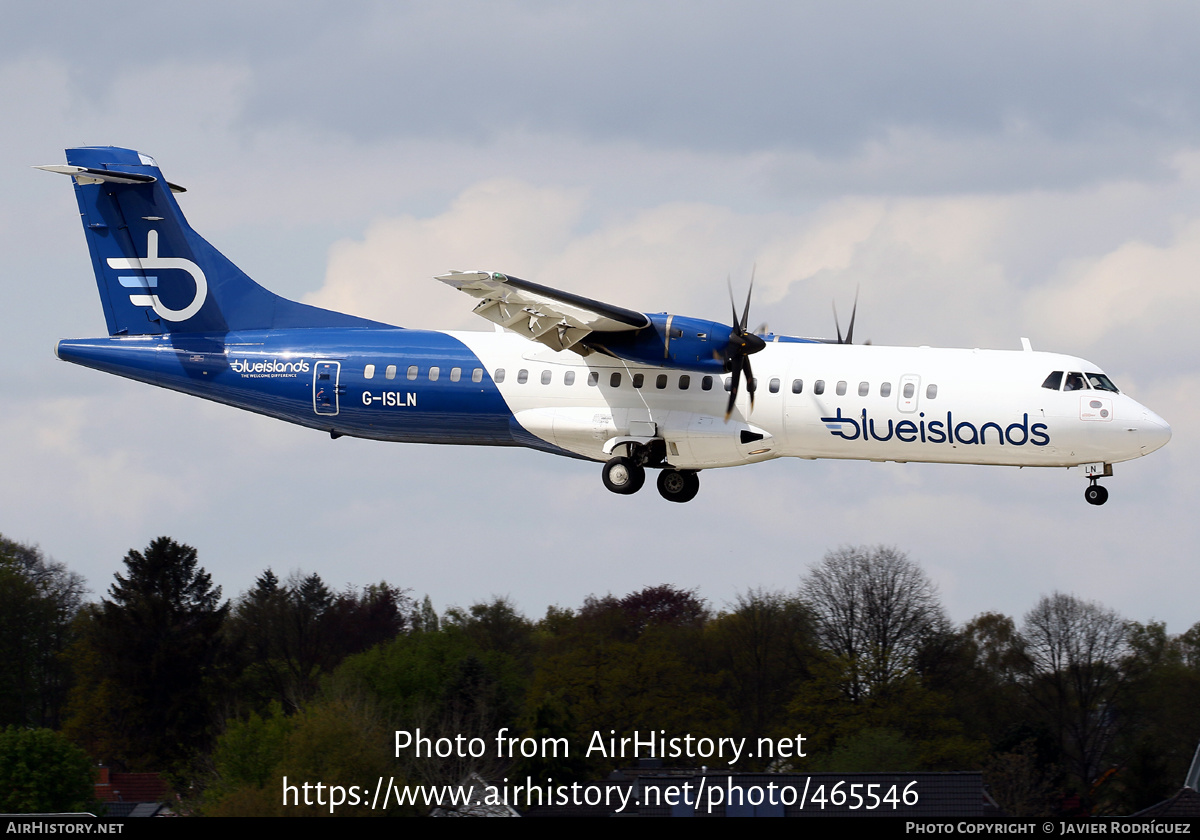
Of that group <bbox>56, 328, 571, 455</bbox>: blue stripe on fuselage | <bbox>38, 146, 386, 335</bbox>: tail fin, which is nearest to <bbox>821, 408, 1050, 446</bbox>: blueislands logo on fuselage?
<bbox>56, 328, 571, 455</bbox>: blue stripe on fuselage

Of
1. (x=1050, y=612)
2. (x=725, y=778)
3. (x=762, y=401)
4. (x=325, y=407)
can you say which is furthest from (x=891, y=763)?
(x=325, y=407)

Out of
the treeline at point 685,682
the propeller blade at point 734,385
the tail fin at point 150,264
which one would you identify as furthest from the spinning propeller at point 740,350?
the treeline at point 685,682

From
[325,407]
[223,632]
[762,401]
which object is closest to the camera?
[762,401]

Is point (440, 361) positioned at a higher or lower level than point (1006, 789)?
higher

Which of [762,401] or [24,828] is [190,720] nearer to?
[24,828]

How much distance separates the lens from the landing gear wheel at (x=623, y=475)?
3120 centimetres

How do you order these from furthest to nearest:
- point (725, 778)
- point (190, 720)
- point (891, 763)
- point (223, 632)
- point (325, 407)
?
point (223, 632), point (190, 720), point (891, 763), point (725, 778), point (325, 407)

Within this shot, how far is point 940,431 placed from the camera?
2959 centimetres

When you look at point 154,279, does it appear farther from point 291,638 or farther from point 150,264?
point 291,638

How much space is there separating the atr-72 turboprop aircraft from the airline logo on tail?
1.3 inches

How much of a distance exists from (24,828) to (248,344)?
11.1m

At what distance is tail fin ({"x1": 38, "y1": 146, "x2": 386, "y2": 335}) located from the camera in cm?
3466

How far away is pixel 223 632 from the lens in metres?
61.8

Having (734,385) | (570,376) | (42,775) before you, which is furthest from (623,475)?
(42,775)
